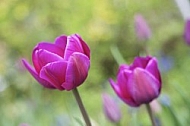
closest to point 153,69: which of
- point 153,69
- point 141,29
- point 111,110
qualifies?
point 153,69

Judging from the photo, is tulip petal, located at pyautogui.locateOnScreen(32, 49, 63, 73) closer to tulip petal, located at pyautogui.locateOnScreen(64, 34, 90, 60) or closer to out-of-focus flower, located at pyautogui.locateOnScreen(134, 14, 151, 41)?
tulip petal, located at pyautogui.locateOnScreen(64, 34, 90, 60)

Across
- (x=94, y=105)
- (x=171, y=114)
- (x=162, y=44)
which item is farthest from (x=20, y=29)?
(x=171, y=114)

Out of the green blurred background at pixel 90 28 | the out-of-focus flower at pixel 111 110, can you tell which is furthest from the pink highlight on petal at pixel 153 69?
the green blurred background at pixel 90 28

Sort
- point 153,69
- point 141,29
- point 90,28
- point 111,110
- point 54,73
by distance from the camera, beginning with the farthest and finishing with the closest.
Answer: point 90,28, point 141,29, point 111,110, point 153,69, point 54,73

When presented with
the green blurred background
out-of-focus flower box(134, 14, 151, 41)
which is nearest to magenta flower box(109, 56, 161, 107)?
out-of-focus flower box(134, 14, 151, 41)

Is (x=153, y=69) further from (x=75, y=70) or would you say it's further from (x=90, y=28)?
(x=90, y=28)

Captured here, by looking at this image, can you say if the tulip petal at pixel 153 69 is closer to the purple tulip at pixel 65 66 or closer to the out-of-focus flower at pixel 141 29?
the purple tulip at pixel 65 66
